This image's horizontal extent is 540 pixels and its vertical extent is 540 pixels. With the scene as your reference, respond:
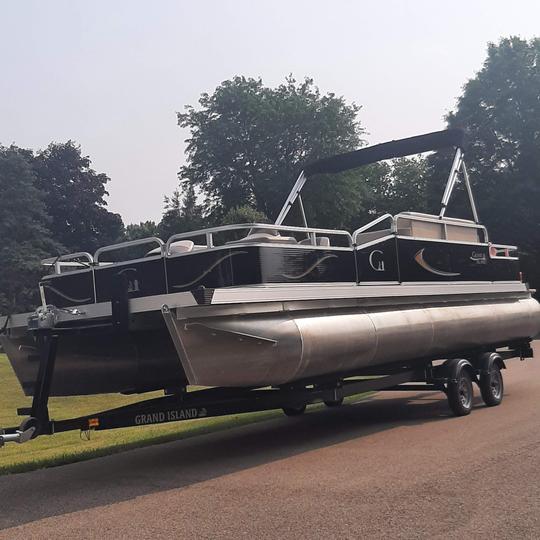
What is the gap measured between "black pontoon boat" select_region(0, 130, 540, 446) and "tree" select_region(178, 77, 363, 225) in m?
31.0

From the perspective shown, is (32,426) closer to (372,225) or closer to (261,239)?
(261,239)

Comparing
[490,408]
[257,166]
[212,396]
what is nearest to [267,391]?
[212,396]

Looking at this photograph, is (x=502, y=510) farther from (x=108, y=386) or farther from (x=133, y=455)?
(x=108, y=386)

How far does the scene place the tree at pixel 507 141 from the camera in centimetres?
3850

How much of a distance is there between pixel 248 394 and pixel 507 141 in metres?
35.9

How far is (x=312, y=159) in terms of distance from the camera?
139ft

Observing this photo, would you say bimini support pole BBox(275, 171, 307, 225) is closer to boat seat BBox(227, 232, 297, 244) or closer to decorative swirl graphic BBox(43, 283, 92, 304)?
boat seat BBox(227, 232, 297, 244)

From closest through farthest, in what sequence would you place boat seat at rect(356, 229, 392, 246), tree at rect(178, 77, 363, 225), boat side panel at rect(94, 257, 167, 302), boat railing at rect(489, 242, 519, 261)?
1. boat side panel at rect(94, 257, 167, 302)
2. boat seat at rect(356, 229, 392, 246)
3. boat railing at rect(489, 242, 519, 261)
4. tree at rect(178, 77, 363, 225)

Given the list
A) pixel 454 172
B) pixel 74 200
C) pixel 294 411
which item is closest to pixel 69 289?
pixel 294 411

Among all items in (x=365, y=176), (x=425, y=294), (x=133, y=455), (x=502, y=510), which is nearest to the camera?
(x=502, y=510)

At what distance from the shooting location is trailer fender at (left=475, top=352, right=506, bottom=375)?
459 inches

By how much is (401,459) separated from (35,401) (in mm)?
3939

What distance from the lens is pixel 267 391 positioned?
28.2 ft

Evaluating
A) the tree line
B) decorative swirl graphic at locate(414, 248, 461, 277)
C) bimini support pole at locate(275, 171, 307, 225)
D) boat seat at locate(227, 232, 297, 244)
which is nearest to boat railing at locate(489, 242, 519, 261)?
decorative swirl graphic at locate(414, 248, 461, 277)
